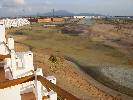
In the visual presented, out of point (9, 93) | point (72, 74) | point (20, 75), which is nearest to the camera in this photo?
point (9, 93)

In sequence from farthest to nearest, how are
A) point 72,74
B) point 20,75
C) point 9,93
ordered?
point 72,74
point 20,75
point 9,93

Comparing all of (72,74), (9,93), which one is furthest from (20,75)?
(72,74)

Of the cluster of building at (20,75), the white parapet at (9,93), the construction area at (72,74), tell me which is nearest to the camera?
the white parapet at (9,93)

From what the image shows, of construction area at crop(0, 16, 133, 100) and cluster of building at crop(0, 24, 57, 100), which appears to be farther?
construction area at crop(0, 16, 133, 100)

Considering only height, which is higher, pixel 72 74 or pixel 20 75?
pixel 20 75

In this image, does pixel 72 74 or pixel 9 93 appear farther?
pixel 72 74

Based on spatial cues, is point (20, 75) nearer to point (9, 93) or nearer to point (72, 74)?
point (9, 93)

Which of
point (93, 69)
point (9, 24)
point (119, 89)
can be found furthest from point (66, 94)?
point (9, 24)

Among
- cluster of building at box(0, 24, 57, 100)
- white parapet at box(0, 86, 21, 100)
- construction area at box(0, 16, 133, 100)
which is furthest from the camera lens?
construction area at box(0, 16, 133, 100)

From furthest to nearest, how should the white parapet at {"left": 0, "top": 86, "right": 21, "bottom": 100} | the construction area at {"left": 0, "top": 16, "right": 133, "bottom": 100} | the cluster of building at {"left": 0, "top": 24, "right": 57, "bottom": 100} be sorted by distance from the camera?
the construction area at {"left": 0, "top": 16, "right": 133, "bottom": 100} → the cluster of building at {"left": 0, "top": 24, "right": 57, "bottom": 100} → the white parapet at {"left": 0, "top": 86, "right": 21, "bottom": 100}

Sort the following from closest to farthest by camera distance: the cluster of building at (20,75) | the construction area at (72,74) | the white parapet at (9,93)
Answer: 1. the white parapet at (9,93)
2. the cluster of building at (20,75)
3. the construction area at (72,74)

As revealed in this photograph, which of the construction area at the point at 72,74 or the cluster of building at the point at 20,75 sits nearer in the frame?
the cluster of building at the point at 20,75
